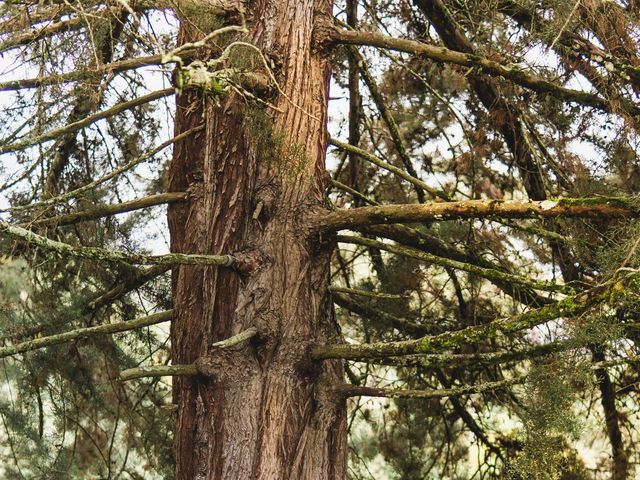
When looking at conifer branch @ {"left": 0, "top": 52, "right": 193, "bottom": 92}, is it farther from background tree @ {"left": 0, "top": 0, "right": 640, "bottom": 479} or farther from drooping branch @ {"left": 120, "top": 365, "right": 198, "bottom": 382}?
drooping branch @ {"left": 120, "top": 365, "right": 198, "bottom": 382}

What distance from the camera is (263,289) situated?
3953mm

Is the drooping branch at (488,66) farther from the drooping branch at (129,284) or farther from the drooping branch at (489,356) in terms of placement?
the drooping branch at (129,284)

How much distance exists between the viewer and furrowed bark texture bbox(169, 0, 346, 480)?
3873 mm

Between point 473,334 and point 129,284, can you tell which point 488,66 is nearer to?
point 473,334

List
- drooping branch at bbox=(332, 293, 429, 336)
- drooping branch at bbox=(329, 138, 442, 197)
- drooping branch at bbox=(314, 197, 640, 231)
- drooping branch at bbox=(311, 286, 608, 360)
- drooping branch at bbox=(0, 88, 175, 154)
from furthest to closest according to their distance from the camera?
1. drooping branch at bbox=(332, 293, 429, 336)
2. drooping branch at bbox=(329, 138, 442, 197)
3. drooping branch at bbox=(0, 88, 175, 154)
4. drooping branch at bbox=(314, 197, 640, 231)
5. drooping branch at bbox=(311, 286, 608, 360)

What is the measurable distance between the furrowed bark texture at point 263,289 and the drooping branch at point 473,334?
0.21 metres

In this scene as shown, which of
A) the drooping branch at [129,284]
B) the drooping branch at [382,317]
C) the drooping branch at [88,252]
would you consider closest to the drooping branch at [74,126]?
the drooping branch at [88,252]

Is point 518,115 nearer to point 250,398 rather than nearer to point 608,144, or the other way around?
point 608,144

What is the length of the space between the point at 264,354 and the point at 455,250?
1.43 meters

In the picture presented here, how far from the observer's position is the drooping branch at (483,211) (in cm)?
331

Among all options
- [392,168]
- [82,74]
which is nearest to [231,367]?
[392,168]

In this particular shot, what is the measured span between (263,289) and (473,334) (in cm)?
94

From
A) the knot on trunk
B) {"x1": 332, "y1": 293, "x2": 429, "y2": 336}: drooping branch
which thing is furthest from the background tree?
{"x1": 332, "y1": 293, "x2": 429, "y2": 336}: drooping branch

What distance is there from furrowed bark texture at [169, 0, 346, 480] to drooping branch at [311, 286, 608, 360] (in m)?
0.21
